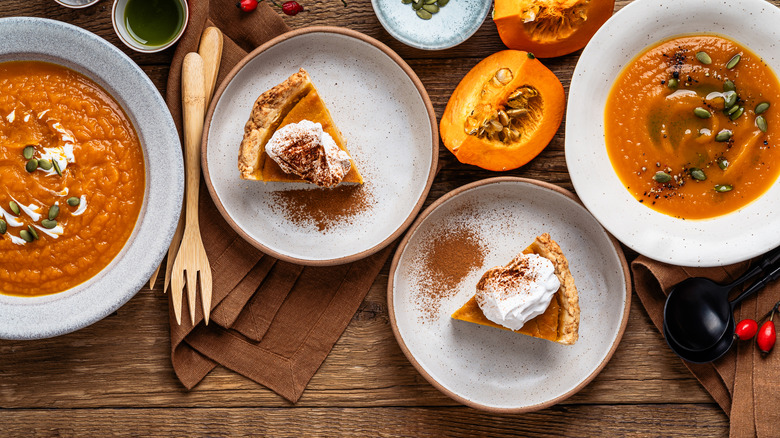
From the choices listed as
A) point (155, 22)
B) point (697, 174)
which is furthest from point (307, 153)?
point (697, 174)

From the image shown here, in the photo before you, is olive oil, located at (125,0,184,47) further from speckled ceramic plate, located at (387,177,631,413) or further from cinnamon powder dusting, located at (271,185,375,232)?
speckled ceramic plate, located at (387,177,631,413)

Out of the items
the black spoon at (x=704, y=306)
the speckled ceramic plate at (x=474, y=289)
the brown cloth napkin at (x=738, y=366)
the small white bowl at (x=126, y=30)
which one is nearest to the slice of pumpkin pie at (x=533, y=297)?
the speckled ceramic plate at (x=474, y=289)

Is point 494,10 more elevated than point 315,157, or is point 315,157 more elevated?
point 494,10

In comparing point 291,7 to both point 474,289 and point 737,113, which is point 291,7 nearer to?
point 474,289

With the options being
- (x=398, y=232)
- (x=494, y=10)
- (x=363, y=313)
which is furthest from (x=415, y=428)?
(x=494, y=10)

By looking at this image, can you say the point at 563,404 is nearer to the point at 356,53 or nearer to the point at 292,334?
the point at 292,334

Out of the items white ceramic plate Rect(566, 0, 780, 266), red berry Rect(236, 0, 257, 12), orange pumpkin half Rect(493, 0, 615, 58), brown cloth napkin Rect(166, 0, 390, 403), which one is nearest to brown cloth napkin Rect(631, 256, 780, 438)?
white ceramic plate Rect(566, 0, 780, 266)
